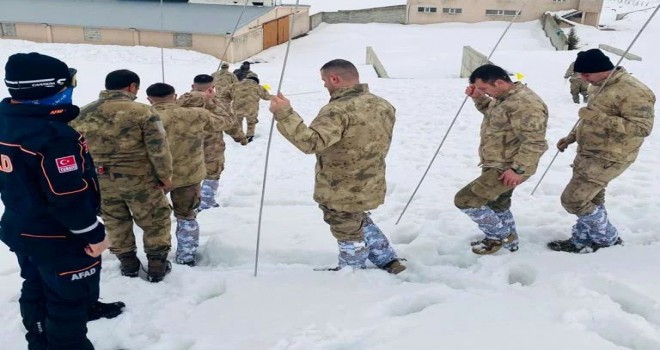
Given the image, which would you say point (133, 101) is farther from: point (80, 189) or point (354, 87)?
point (354, 87)

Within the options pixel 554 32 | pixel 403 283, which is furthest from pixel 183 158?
Result: pixel 554 32

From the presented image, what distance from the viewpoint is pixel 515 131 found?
4.25 meters

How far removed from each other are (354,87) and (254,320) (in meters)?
1.77

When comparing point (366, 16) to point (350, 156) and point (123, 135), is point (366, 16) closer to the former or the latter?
point (350, 156)

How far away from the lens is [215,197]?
688cm

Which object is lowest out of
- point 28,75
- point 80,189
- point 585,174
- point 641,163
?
point 641,163

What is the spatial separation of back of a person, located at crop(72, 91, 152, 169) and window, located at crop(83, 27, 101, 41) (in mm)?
28794

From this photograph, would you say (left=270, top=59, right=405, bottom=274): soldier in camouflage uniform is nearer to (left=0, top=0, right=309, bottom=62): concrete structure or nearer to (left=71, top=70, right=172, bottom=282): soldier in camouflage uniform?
(left=71, top=70, right=172, bottom=282): soldier in camouflage uniform

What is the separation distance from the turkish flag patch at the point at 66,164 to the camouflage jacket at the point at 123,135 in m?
1.13

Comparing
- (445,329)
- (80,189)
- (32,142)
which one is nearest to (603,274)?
(445,329)

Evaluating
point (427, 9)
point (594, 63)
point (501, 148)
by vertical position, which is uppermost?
point (594, 63)

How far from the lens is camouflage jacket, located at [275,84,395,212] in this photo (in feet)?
12.3

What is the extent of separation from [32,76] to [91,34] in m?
30.1

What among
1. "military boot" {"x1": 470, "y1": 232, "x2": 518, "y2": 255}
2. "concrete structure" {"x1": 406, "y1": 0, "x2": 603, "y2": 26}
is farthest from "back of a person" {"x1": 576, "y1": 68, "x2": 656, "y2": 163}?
"concrete structure" {"x1": 406, "y1": 0, "x2": 603, "y2": 26}
